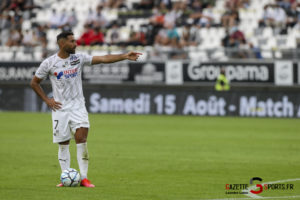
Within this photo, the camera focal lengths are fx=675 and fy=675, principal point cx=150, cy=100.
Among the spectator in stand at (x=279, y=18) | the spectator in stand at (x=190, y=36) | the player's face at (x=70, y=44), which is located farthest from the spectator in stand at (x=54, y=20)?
the player's face at (x=70, y=44)

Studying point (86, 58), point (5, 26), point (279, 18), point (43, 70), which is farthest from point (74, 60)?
point (5, 26)

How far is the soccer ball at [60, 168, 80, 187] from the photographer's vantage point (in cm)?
963

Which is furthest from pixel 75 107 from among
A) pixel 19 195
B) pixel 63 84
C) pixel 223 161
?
pixel 223 161

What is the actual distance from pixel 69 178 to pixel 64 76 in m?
1.48

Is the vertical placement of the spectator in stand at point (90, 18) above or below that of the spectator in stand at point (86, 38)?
above

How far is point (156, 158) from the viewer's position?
13703 millimetres

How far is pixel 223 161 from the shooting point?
1316cm

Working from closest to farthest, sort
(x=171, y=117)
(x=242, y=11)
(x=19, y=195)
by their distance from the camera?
(x=19, y=195) → (x=171, y=117) → (x=242, y=11)

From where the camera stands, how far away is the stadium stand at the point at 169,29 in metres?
27.3

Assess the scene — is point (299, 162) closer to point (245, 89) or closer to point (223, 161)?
point (223, 161)

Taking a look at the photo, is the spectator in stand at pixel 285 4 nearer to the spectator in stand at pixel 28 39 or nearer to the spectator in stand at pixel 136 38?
the spectator in stand at pixel 136 38

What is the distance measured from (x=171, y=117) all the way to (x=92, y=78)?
180 inches

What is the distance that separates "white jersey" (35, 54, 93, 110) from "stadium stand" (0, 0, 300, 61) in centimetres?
1695

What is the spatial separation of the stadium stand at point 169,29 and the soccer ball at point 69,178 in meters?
17.3
